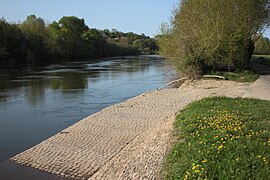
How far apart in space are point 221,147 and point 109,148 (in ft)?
17.7

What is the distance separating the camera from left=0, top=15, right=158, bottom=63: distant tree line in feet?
224

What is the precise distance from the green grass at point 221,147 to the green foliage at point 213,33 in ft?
69.2

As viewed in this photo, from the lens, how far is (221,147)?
688 centimetres

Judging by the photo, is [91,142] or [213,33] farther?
[213,33]

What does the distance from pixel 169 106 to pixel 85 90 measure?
42.1ft

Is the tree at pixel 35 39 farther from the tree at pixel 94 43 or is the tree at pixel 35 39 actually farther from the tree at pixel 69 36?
the tree at pixel 94 43

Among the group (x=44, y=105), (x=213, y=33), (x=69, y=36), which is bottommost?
(x=44, y=105)

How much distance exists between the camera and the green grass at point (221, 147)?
5.96 m

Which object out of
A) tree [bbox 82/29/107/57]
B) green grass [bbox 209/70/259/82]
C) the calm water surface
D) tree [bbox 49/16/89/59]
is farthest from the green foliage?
tree [bbox 82/29/107/57]

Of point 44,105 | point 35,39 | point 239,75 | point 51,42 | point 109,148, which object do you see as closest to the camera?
point 109,148

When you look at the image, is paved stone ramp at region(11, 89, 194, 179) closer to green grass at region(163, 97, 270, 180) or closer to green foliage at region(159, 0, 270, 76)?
green grass at region(163, 97, 270, 180)

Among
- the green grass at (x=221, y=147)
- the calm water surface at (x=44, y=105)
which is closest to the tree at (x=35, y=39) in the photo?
the calm water surface at (x=44, y=105)

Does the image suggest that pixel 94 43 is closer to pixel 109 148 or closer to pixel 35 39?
pixel 35 39

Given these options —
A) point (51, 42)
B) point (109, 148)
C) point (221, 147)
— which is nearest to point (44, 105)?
point (109, 148)
